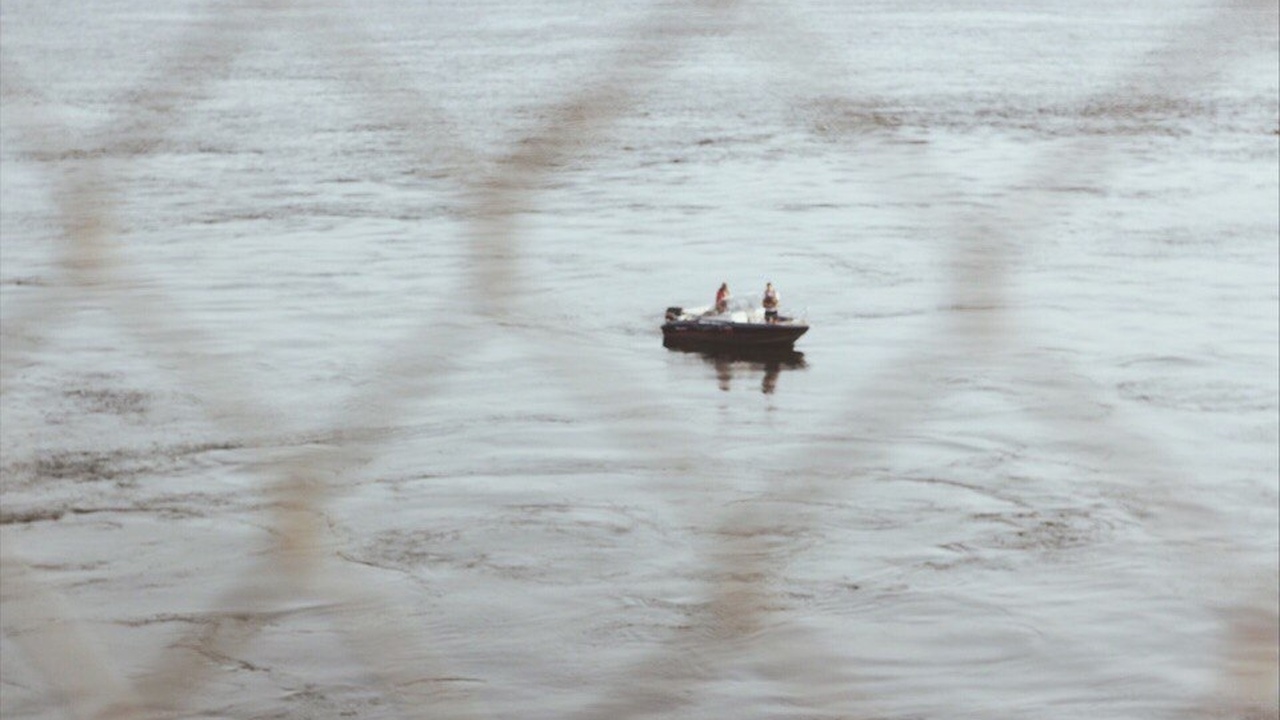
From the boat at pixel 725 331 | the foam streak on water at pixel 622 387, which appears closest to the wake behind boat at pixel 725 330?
the boat at pixel 725 331

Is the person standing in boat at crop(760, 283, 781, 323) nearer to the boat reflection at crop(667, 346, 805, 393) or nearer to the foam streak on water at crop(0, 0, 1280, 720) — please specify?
the boat reflection at crop(667, 346, 805, 393)

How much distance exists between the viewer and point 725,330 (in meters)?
20.4

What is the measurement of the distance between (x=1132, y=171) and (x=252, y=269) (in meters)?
15.5

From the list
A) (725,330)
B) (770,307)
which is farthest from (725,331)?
(770,307)

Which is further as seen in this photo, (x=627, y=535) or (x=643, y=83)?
(x=627, y=535)

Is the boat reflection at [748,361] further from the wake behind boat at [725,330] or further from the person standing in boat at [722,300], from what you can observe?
the person standing in boat at [722,300]

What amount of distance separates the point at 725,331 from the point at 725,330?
1cm

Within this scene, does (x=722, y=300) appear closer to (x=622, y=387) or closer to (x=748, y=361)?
(x=748, y=361)

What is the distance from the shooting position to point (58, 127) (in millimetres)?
826

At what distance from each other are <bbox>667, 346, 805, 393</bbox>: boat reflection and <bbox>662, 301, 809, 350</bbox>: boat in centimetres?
5

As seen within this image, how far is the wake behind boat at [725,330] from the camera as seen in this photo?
1986 cm

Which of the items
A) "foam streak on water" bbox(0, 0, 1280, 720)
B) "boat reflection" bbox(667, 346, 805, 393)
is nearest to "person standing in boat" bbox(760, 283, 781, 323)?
"boat reflection" bbox(667, 346, 805, 393)

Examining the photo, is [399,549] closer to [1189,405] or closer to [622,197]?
[1189,405]

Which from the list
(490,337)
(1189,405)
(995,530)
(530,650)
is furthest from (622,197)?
(490,337)
